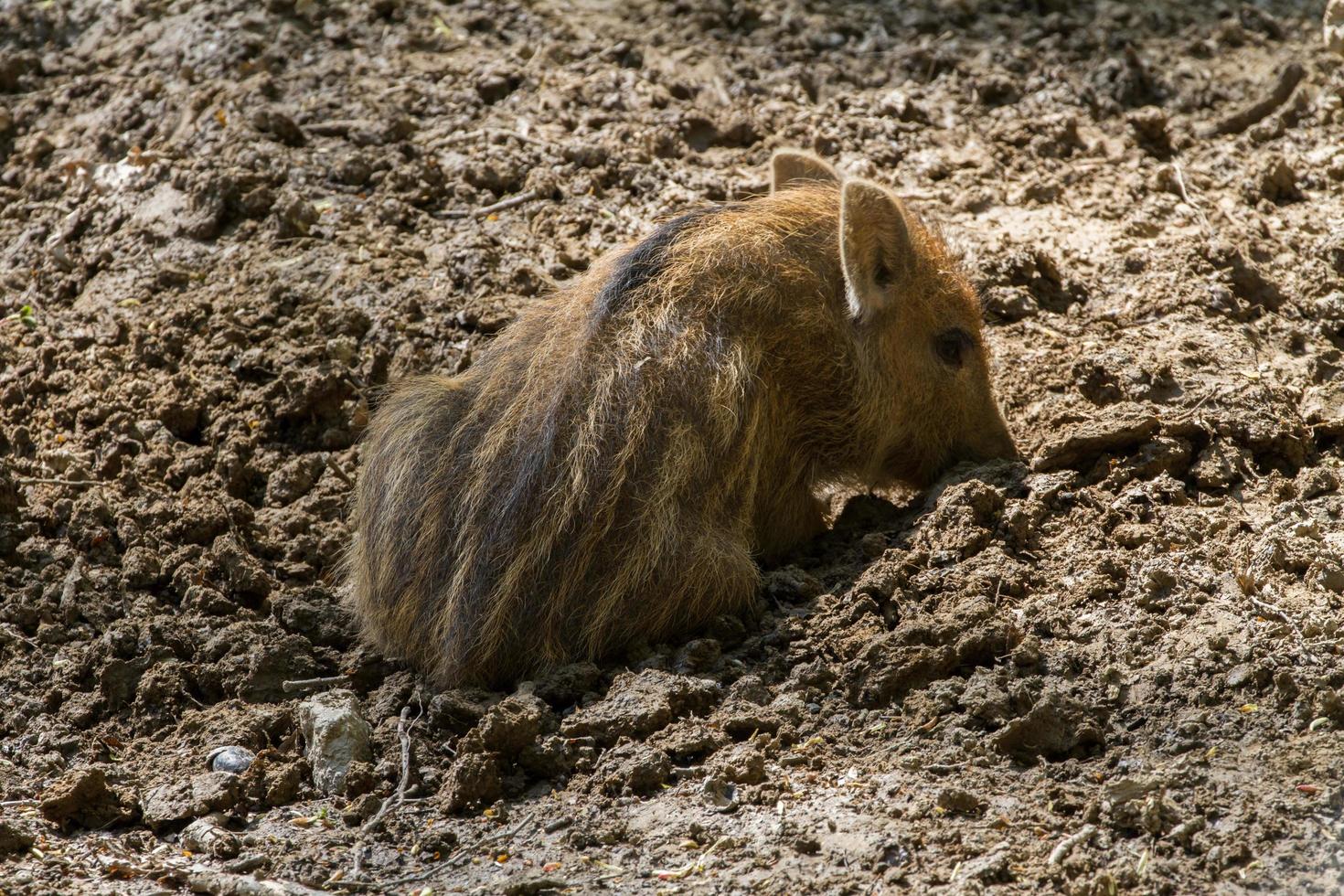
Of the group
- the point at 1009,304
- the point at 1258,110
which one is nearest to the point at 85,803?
the point at 1009,304

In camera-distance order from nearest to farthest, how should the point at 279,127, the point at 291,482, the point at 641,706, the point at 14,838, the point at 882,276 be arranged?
the point at 14,838
the point at 641,706
the point at 882,276
the point at 291,482
the point at 279,127

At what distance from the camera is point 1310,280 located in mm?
5566

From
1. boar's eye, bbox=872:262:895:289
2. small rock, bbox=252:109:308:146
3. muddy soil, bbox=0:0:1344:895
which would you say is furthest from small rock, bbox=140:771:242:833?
small rock, bbox=252:109:308:146

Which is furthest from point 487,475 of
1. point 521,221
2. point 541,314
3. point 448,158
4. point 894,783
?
point 448,158

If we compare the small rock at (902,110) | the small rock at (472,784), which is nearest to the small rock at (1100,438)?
the small rock at (472,784)

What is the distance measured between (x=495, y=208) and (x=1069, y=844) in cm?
403

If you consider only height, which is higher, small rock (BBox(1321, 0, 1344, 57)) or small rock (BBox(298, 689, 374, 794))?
small rock (BBox(1321, 0, 1344, 57))

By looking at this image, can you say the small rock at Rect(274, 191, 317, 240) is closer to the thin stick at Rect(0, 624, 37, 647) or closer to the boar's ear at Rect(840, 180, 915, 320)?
the thin stick at Rect(0, 624, 37, 647)

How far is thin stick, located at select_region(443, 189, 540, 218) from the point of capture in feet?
20.4

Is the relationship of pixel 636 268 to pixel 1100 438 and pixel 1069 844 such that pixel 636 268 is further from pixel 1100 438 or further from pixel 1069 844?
pixel 1069 844

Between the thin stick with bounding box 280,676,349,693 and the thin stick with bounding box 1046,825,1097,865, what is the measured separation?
2.33 meters

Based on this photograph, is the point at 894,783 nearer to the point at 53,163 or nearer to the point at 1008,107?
the point at 1008,107

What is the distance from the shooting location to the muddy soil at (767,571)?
11.4 ft

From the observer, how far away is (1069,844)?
10.3 feet
